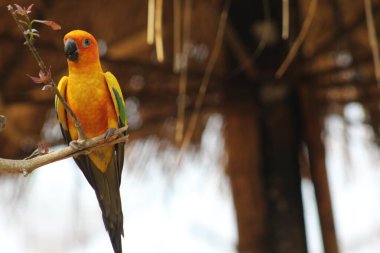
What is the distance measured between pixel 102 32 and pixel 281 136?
41.2 inches

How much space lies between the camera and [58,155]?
2.50ft

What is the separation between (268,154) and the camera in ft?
10.5

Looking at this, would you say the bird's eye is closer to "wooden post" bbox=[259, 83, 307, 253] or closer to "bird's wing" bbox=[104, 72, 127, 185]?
"bird's wing" bbox=[104, 72, 127, 185]

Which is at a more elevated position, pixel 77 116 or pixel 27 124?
pixel 27 124

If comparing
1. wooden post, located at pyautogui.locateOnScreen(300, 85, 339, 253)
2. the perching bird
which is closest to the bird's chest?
the perching bird

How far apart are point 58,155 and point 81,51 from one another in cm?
13

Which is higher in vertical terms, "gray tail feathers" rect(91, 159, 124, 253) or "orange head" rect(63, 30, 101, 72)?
"orange head" rect(63, 30, 101, 72)

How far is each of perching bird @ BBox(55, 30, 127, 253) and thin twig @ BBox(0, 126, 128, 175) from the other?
0.08 ft

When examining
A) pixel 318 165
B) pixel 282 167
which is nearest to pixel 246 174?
pixel 282 167

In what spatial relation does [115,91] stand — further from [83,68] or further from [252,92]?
[252,92]

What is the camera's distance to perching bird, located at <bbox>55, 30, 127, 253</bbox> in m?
0.78

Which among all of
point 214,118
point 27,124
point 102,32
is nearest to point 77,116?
point 102,32

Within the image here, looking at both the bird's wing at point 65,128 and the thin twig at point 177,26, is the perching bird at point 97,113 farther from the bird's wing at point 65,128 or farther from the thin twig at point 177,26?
the thin twig at point 177,26

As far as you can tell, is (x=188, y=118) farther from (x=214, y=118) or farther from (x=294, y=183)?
(x=294, y=183)
